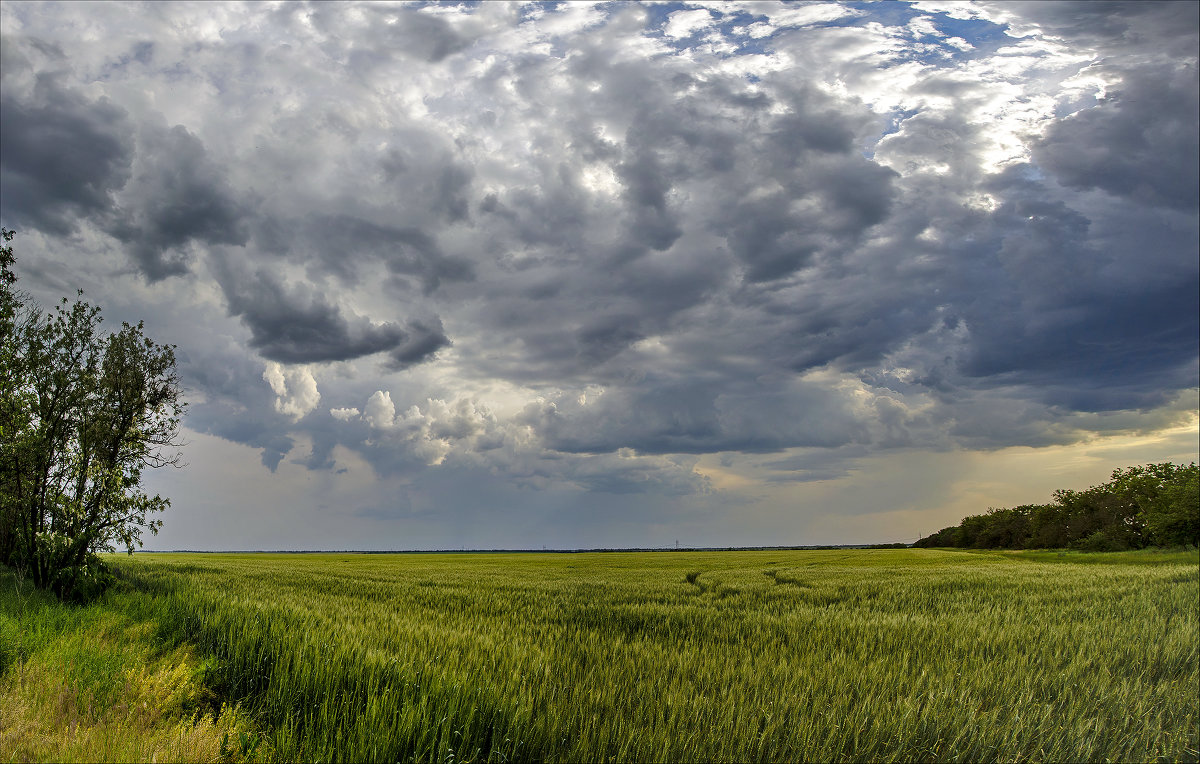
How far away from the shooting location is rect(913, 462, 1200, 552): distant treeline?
53656 millimetres

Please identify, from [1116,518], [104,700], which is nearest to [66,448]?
[104,700]

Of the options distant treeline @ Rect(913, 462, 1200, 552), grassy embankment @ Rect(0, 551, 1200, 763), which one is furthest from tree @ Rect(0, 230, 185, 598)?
distant treeline @ Rect(913, 462, 1200, 552)

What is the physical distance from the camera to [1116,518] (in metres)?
72.6

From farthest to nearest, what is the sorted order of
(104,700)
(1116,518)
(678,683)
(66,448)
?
(1116,518) → (66,448) → (678,683) → (104,700)

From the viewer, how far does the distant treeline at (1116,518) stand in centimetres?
5366

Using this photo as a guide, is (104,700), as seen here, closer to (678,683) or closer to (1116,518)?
(678,683)

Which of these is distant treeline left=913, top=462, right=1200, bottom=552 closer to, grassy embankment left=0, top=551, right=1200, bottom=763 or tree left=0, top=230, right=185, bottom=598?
grassy embankment left=0, top=551, right=1200, bottom=763

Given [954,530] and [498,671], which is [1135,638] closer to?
[498,671]

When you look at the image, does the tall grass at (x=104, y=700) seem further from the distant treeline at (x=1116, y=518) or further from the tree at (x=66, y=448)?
the distant treeline at (x=1116, y=518)

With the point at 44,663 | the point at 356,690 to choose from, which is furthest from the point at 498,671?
the point at 44,663

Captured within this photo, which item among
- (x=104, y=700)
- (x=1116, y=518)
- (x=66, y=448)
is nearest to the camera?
(x=104, y=700)

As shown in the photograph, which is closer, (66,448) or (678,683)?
(678,683)

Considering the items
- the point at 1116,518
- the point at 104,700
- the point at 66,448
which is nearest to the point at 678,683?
the point at 104,700

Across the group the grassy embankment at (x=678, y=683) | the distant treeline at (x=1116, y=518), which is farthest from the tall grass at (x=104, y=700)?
the distant treeline at (x=1116, y=518)
